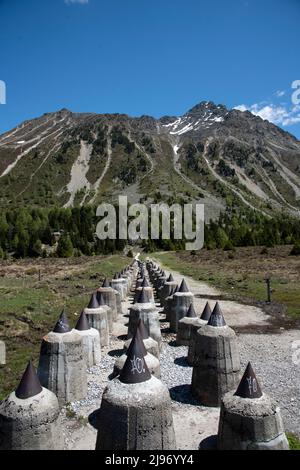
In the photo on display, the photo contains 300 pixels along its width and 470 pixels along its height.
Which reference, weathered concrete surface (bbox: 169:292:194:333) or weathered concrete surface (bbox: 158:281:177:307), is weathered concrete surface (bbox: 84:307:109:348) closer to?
weathered concrete surface (bbox: 169:292:194:333)

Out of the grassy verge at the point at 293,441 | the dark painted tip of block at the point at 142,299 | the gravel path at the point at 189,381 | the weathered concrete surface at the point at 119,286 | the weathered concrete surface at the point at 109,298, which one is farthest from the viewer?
the weathered concrete surface at the point at 119,286

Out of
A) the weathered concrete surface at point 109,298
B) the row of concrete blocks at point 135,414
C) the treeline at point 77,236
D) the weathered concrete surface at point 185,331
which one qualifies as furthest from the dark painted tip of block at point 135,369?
the treeline at point 77,236

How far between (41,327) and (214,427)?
10.7m

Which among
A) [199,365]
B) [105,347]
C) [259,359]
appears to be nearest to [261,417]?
[199,365]

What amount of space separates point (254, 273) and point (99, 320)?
28963 mm

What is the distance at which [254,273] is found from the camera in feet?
Result: 134

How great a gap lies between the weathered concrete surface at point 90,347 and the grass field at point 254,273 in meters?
11.4

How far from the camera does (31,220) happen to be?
347 feet

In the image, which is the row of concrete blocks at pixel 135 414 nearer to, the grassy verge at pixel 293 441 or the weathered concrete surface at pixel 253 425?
the weathered concrete surface at pixel 253 425

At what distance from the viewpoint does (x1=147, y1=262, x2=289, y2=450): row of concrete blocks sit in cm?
670

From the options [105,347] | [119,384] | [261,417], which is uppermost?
[119,384]

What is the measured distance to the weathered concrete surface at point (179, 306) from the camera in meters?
17.2
